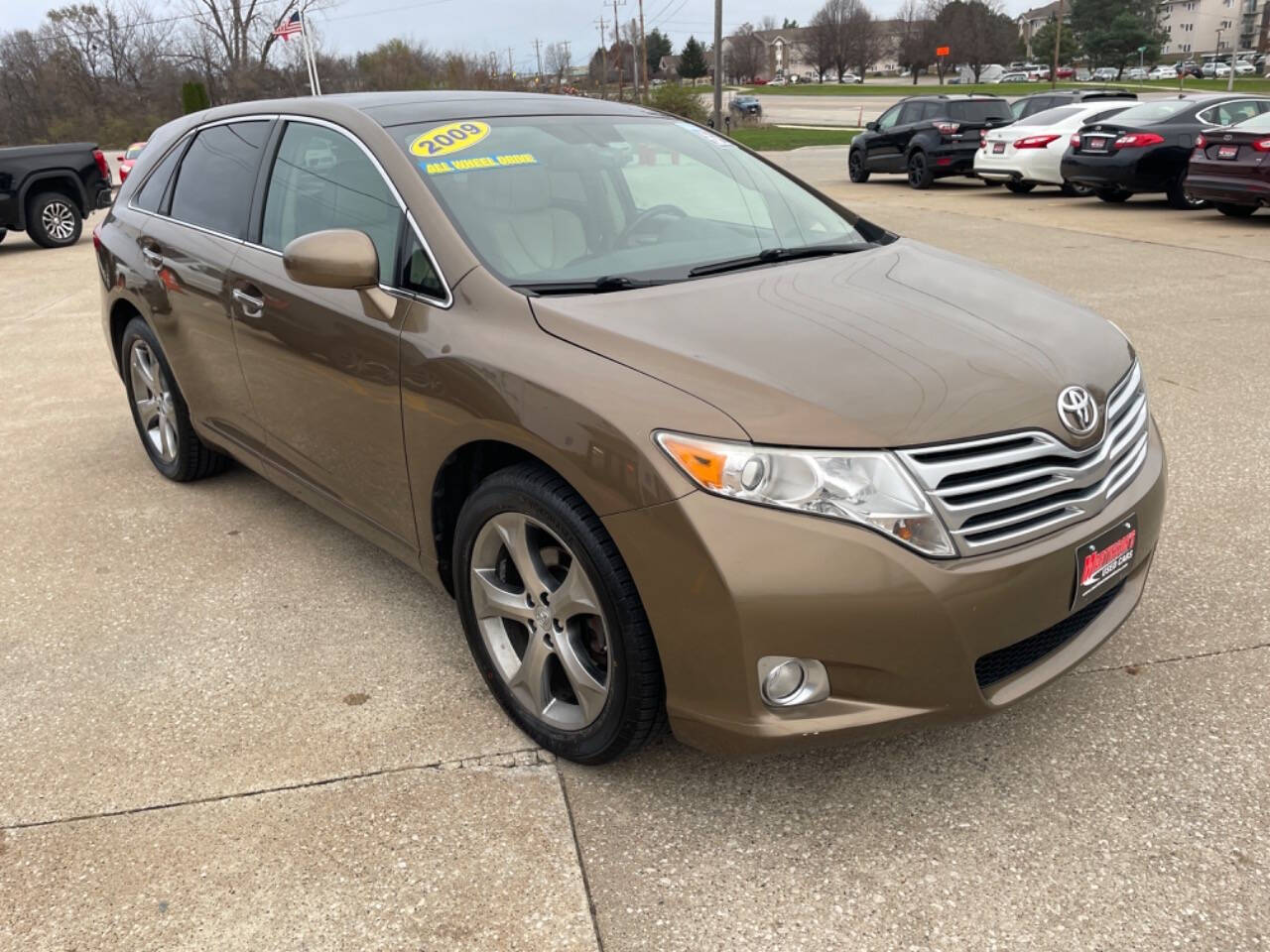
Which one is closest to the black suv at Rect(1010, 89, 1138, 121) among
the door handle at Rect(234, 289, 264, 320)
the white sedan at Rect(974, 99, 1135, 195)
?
the white sedan at Rect(974, 99, 1135, 195)

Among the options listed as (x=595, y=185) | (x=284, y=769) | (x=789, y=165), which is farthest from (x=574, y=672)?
(x=789, y=165)

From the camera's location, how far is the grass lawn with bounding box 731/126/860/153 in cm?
3216

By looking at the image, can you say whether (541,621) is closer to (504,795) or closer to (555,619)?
(555,619)

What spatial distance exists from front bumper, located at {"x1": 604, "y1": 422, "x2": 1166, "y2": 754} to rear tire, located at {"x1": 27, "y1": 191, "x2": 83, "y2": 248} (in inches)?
594

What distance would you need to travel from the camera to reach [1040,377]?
2.45 metres

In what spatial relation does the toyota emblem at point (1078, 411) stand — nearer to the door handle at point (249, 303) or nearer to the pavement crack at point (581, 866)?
the pavement crack at point (581, 866)

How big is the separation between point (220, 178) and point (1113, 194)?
549 inches

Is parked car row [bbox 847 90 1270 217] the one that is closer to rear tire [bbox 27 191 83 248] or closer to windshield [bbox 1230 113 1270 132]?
windshield [bbox 1230 113 1270 132]

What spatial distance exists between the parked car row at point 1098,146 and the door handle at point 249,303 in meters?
11.5

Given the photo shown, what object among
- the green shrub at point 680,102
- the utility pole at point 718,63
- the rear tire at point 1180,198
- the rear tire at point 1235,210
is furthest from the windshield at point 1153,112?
the green shrub at point 680,102

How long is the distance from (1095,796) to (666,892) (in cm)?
106

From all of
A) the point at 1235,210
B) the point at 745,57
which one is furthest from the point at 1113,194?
the point at 745,57

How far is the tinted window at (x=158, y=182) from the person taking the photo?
452 centimetres

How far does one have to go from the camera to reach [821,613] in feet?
6.97
